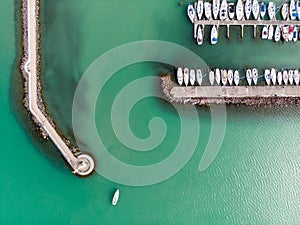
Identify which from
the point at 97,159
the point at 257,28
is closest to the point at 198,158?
the point at 97,159

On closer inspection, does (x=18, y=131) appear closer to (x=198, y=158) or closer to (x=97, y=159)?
(x=97, y=159)

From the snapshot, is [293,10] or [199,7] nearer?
[199,7]

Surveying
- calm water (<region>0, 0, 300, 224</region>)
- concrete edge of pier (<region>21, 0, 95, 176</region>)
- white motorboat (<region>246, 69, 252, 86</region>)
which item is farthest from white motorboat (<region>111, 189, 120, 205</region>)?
white motorboat (<region>246, 69, 252, 86</region>)

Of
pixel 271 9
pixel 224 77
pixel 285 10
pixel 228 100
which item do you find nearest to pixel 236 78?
pixel 224 77

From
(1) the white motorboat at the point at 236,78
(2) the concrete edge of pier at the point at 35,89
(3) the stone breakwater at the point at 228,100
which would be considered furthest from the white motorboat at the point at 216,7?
(2) the concrete edge of pier at the point at 35,89

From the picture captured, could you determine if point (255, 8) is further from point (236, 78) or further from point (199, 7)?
point (236, 78)

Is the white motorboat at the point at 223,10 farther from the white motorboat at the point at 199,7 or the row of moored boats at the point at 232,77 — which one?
the row of moored boats at the point at 232,77
